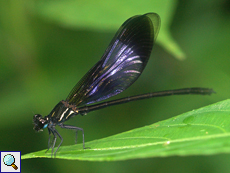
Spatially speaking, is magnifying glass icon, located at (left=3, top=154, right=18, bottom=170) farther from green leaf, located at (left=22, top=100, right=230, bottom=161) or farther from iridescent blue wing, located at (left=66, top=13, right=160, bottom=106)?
iridescent blue wing, located at (left=66, top=13, right=160, bottom=106)

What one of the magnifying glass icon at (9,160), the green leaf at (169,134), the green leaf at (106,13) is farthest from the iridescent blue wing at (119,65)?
the green leaf at (169,134)

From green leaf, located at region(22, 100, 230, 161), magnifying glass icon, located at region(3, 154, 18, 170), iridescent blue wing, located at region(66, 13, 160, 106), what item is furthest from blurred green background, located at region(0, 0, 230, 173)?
green leaf, located at region(22, 100, 230, 161)

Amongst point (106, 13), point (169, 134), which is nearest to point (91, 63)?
point (106, 13)

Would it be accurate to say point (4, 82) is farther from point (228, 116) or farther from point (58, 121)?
point (228, 116)

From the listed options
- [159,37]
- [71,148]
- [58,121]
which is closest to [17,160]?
[58,121]

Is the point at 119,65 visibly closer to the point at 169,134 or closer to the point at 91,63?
the point at 91,63

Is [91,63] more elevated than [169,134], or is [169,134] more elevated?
[91,63]
